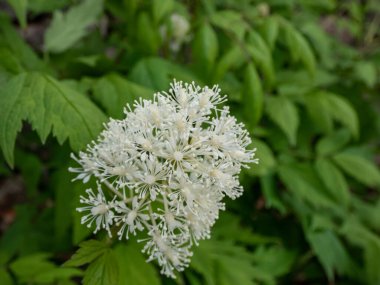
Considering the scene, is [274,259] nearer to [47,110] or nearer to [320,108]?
[320,108]

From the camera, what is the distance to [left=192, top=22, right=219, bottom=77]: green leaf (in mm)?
2297

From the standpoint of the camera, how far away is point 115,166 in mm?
1469

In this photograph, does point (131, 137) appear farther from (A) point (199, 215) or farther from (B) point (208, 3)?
(B) point (208, 3)

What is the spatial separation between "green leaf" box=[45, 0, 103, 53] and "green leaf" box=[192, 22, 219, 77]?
2.27 feet

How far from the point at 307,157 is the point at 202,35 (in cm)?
121

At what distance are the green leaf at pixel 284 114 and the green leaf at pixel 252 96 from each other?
0.46 meters

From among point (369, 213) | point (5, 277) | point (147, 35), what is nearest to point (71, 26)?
point (147, 35)

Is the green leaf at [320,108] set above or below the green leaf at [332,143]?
above

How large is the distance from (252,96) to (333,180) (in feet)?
3.16

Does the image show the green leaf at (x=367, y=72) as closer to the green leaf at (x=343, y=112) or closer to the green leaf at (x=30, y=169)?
the green leaf at (x=343, y=112)

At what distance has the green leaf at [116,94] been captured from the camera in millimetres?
1915

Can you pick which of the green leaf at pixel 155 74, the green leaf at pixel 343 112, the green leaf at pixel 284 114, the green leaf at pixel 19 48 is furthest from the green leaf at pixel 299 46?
the green leaf at pixel 19 48

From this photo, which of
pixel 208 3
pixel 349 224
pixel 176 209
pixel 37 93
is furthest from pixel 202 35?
pixel 349 224

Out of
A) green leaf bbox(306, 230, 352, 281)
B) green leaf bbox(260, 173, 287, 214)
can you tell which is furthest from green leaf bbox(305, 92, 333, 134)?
green leaf bbox(306, 230, 352, 281)
